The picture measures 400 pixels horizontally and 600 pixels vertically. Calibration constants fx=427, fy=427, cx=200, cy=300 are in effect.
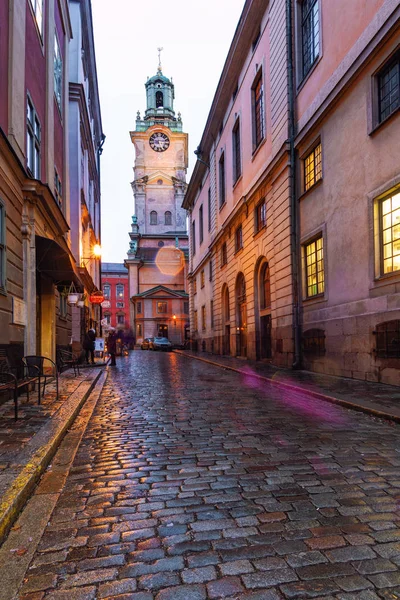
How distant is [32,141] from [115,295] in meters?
76.6

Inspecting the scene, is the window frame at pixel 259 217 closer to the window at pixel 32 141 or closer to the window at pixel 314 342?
the window at pixel 314 342

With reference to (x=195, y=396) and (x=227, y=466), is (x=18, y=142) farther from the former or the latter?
(x=227, y=466)

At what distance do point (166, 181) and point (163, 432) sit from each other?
6278cm

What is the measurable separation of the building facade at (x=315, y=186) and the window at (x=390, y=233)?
27mm


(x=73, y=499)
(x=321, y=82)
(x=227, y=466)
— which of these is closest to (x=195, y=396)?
(x=227, y=466)

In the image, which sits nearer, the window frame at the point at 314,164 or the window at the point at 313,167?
the window frame at the point at 314,164

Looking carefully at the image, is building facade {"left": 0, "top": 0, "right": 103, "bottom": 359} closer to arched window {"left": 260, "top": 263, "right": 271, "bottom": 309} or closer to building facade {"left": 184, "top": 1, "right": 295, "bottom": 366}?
building facade {"left": 184, "top": 1, "right": 295, "bottom": 366}

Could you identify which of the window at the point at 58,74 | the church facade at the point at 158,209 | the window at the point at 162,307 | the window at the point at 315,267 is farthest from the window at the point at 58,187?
the church facade at the point at 158,209

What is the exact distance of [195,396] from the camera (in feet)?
30.5

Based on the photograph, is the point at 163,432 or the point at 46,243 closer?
the point at 163,432

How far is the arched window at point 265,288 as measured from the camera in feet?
61.2

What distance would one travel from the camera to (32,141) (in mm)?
11938

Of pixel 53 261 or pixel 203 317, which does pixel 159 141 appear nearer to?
pixel 203 317

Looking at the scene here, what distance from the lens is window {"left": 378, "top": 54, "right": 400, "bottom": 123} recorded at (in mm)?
9695
